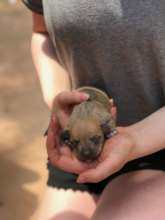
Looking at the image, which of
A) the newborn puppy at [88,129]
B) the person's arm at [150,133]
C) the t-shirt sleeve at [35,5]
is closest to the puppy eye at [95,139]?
the newborn puppy at [88,129]

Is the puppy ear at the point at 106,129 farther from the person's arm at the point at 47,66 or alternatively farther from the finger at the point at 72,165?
the person's arm at the point at 47,66

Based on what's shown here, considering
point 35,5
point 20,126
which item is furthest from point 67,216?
point 20,126

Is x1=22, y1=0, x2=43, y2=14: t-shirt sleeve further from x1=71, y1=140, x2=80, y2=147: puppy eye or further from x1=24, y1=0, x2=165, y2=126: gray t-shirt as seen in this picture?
x1=71, y1=140, x2=80, y2=147: puppy eye

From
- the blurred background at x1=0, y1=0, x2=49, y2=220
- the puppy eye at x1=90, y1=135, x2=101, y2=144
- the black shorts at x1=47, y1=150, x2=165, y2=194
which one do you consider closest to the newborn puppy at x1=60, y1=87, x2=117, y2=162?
the puppy eye at x1=90, y1=135, x2=101, y2=144

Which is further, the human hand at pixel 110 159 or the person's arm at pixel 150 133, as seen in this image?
the person's arm at pixel 150 133

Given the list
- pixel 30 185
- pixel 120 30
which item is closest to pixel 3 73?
pixel 30 185

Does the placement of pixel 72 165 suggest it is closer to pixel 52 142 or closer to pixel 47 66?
pixel 52 142
